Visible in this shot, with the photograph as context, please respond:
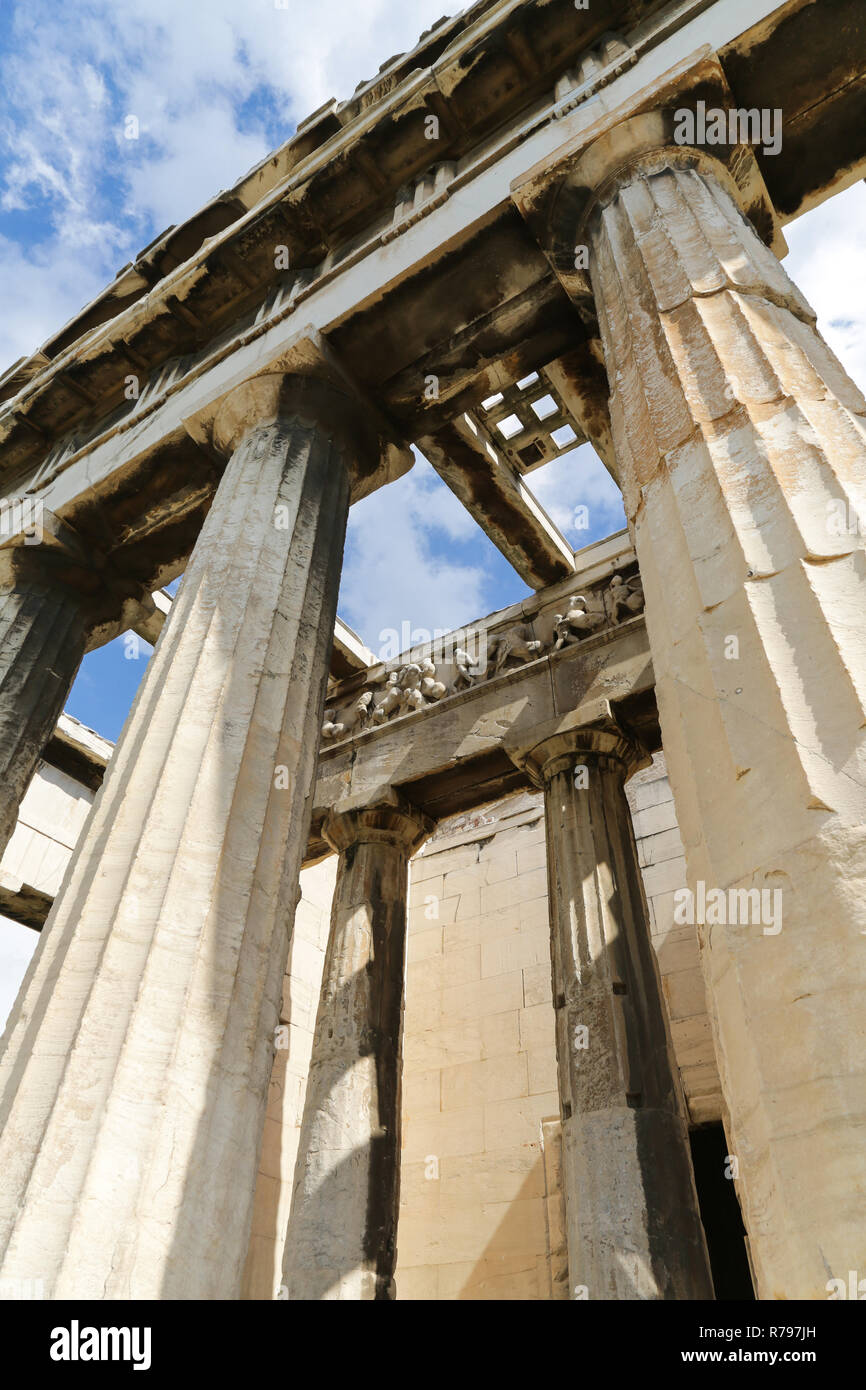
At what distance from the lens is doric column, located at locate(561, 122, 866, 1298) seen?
2285mm

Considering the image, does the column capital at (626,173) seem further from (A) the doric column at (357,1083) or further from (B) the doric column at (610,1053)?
(A) the doric column at (357,1083)

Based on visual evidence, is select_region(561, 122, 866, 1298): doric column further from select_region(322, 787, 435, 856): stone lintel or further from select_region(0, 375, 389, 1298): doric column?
select_region(322, 787, 435, 856): stone lintel

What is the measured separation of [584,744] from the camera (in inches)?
358

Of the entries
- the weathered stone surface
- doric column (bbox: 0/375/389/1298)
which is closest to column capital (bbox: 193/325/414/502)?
doric column (bbox: 0/375/389/1298)

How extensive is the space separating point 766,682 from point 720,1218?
8.78 meters

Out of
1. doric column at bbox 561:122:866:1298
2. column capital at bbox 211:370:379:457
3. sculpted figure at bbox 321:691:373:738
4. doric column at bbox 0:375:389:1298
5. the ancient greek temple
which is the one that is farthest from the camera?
sculpted figure at bbox 321:691:373:738

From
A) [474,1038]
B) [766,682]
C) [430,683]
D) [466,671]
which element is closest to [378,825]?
[430,683]

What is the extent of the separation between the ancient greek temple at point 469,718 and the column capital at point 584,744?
2.0 inches

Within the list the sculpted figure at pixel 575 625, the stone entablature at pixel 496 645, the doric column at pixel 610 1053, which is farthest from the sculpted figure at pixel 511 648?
the doric column at pixel 610 1053

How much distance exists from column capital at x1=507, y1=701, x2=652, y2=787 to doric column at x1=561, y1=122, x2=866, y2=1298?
14.9ft

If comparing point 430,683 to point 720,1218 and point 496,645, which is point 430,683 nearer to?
point 496,645

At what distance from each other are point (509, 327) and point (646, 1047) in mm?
5945
